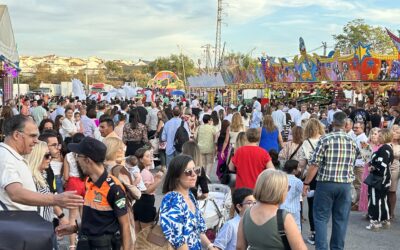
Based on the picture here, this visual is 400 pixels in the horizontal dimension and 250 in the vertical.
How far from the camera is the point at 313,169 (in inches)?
230

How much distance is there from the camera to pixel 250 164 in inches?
245

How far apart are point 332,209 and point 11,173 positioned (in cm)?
384

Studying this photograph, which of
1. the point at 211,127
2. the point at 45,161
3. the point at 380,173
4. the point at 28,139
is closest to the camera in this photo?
the point at 28,139

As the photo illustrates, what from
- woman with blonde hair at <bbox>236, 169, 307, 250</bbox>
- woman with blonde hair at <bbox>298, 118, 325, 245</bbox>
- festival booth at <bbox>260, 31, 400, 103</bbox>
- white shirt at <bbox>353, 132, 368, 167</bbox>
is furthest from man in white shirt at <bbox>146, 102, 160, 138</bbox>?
woman with blonde hair at <bbox>236, 169, 307, 250</bbox>

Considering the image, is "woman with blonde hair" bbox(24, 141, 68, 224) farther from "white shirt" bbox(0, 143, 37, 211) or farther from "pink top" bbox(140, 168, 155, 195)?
"pink top" bbox(140, 168, 155, 195)

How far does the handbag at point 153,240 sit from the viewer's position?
334 centimetres

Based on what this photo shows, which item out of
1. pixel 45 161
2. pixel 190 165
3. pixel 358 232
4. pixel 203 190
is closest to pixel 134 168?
pixel 203 190

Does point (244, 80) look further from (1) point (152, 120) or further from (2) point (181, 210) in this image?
(2) point (181, 210)

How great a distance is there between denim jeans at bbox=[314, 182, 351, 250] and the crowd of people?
1cm

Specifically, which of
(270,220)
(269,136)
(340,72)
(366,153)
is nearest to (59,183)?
(270,220)

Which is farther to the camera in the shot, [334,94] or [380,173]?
[334,94]

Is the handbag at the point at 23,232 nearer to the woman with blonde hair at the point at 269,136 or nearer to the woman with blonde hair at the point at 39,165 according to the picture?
the woman with blonde hair at the point at 39,165

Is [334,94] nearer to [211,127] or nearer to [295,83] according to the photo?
[295,83]

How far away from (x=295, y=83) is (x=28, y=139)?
2495 cm
